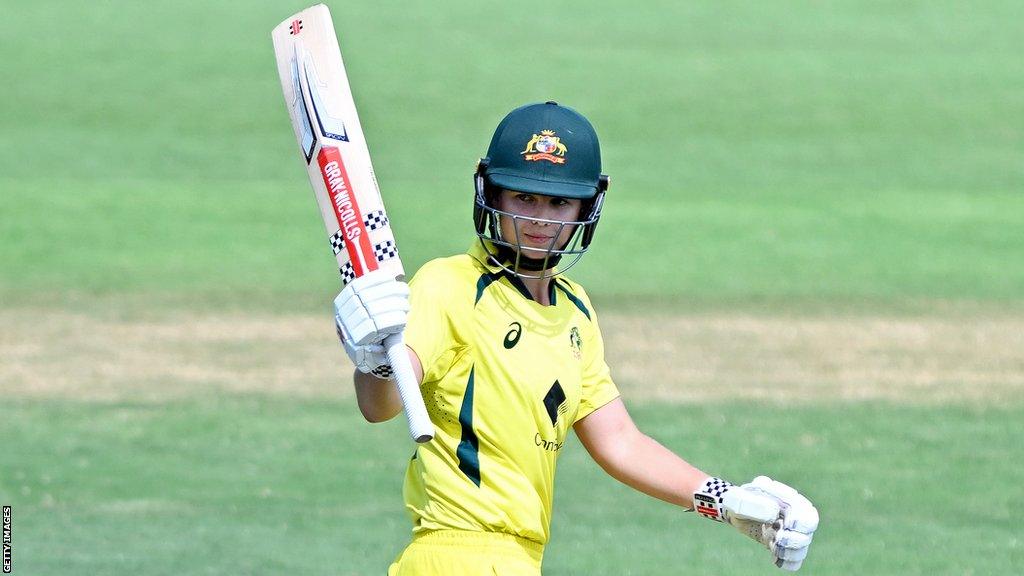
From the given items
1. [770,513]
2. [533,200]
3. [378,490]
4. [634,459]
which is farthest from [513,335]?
[378,490]

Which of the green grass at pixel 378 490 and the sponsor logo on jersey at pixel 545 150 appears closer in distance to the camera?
the sponsor logo on jersey at pixel 545 150

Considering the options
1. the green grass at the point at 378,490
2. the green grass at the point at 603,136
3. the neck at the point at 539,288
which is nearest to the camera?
the neck at the point at 539,288

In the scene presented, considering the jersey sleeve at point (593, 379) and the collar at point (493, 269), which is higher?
the collar at point (493, 269)

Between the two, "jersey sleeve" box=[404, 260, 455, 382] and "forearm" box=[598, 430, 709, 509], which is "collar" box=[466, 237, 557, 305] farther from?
"forearm" box=[598, 430, 709, 509]

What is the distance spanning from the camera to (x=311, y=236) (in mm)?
15719

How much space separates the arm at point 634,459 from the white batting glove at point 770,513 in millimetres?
93

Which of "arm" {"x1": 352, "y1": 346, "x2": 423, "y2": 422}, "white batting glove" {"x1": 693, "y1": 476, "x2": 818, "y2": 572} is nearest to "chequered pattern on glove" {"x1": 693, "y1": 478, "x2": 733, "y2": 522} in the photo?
"white batting glove" {"x1": 693, "y1": 476, "x2": 818, "y2": 572}

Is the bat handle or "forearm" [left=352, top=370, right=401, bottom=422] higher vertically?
the bat handle

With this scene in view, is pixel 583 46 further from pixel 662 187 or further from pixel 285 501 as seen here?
pixel 285 501

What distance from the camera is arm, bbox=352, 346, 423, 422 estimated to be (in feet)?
13.1

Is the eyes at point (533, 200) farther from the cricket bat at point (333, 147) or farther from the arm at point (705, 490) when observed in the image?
the arm at point (705, 490)

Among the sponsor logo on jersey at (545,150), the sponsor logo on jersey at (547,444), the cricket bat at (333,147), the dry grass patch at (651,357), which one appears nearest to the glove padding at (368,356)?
the cricket bat at (333,147)

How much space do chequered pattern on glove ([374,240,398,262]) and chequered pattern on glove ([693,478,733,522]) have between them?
1.09 meters

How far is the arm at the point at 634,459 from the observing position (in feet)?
15.1
